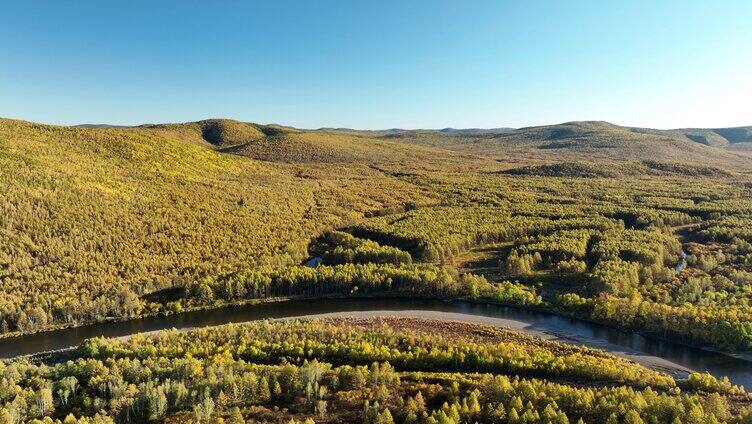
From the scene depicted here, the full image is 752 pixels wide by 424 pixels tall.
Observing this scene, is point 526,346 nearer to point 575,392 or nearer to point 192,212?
point 575,392

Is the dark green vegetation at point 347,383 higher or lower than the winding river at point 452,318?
higher

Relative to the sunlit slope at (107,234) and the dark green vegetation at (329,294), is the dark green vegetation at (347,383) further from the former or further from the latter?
the sunlit slope at (107,234)

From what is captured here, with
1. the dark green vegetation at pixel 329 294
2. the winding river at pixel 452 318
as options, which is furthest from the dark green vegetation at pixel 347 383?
the winding river at pixel 452 318

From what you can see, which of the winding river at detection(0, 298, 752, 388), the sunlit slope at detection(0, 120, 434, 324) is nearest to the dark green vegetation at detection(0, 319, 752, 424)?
the winding river at detection(0, 298, 752, 388)

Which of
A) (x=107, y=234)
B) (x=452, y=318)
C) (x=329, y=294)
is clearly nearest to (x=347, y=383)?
(x=452, y=318)

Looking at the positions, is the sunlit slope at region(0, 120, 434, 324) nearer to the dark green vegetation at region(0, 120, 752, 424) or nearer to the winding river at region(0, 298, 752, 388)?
the dark green vegetation at region(0, 120, 752, 424)

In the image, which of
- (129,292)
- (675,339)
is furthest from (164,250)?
(675,339)

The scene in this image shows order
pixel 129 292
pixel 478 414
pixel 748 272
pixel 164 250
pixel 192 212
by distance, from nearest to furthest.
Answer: pixel 478 414 < pixel 129 292 < pixel 748 272 < pixel 164 250 < pixel 192 212
